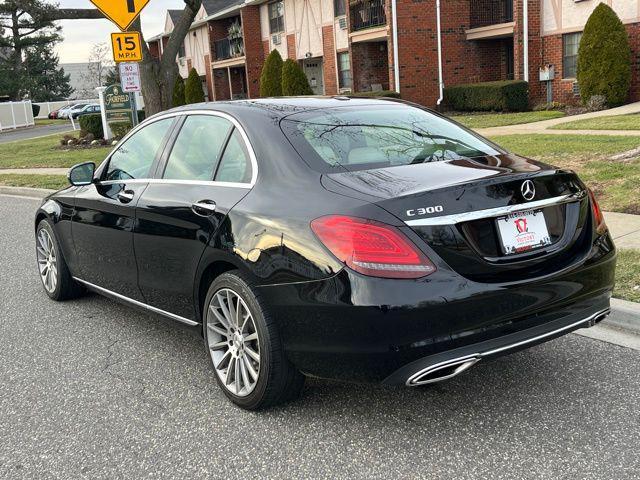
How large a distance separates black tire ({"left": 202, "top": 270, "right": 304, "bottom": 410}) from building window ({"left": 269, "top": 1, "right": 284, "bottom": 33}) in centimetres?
3422

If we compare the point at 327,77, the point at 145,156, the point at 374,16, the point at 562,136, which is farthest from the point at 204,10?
the point at 145,156

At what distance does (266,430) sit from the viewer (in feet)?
11.9

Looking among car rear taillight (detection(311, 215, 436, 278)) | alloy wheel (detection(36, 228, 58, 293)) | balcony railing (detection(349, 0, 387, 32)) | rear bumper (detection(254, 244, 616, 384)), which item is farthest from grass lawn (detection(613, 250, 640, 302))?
balcony railing (detection(349, 0, 387, 32))

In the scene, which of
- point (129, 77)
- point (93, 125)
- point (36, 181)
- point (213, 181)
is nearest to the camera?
point (213, 181)

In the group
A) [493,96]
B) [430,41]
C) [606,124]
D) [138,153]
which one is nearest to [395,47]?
[430,41]

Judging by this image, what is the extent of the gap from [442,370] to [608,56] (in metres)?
18.9

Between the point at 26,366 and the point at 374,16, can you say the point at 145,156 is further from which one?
the point at 374,16

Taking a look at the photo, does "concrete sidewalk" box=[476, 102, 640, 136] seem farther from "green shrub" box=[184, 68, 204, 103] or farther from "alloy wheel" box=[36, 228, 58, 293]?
"green shrub" box=[184, 68, 204, 103]

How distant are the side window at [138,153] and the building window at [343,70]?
2651 cm

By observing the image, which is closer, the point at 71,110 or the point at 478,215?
the point at 478,215

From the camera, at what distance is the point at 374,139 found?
406 centimetres

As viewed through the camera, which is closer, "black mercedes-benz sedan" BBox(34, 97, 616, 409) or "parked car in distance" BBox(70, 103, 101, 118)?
"black mercedes-benz sedan" BBox(34, 97, 616, 409)

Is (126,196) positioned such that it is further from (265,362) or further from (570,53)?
(570,53)

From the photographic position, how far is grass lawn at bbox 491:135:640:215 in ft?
26.4
